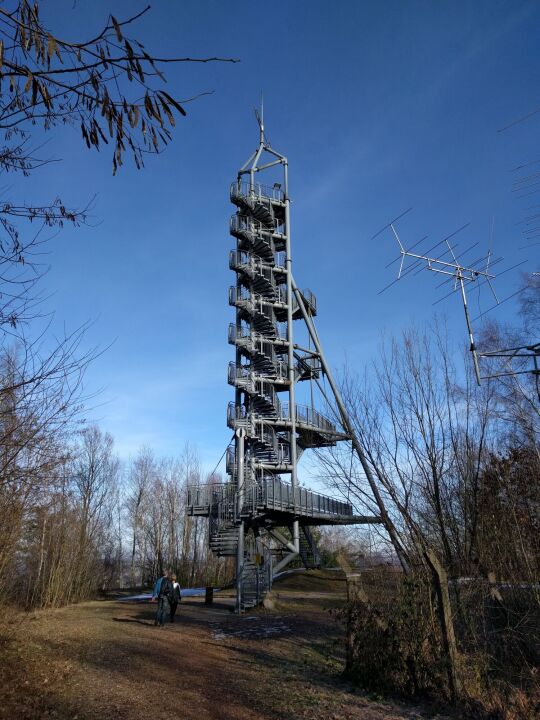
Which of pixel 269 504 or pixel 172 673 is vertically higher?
pixel 269 504

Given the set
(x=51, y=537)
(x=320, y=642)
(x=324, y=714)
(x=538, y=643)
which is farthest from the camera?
(x=51, y=537)

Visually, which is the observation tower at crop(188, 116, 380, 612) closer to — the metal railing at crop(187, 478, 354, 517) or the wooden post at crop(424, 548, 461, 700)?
the metal railing at crop(187, 478, 354, 517)

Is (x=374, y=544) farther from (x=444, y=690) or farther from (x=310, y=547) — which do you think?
(x=310, y=547)

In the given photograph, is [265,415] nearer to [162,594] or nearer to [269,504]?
[269,504]

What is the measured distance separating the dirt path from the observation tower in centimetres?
968

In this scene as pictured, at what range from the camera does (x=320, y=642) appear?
43.6ft

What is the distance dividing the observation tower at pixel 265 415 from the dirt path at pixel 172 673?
381 inches

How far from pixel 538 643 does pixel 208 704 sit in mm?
5046

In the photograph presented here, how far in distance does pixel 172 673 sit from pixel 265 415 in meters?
21.5

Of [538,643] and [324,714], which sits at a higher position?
[538,643]

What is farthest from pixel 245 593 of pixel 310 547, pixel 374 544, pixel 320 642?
pixel 374 544

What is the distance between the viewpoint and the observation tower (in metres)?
25.2

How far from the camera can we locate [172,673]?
9.13 meters

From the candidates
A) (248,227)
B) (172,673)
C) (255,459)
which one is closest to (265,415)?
(255,459)
